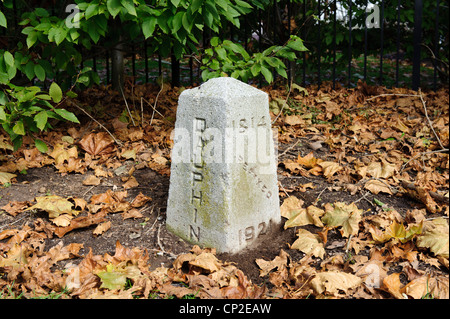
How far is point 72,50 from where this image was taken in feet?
10.9

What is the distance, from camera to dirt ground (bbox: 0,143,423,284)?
240cm

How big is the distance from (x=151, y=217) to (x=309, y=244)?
1.02 m

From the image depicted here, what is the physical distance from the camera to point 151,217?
2760mm

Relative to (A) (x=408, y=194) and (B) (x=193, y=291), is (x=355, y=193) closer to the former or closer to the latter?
(A) (x=408, y=194)

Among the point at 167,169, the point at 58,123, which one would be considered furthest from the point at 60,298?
the point at 58,123

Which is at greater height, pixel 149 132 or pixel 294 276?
pixel 149 132

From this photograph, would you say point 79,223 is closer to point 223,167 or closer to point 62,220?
point 62,220

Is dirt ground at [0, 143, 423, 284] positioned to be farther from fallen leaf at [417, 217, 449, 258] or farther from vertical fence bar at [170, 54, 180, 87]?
vertical fence bar at [170, 54, 180, 87]

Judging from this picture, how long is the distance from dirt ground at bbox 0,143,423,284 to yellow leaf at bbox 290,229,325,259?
0.03m

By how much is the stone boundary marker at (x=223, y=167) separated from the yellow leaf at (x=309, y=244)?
0.68 feet

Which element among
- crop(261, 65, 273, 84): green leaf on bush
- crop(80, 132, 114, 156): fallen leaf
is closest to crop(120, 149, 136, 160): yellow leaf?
crop(80, 132, 114, 156): fallen leaf

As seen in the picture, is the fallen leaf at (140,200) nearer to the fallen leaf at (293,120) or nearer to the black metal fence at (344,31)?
the fallen leaf at (293,120)

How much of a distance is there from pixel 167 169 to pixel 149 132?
721 mm

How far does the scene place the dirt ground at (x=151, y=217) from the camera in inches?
94.3
